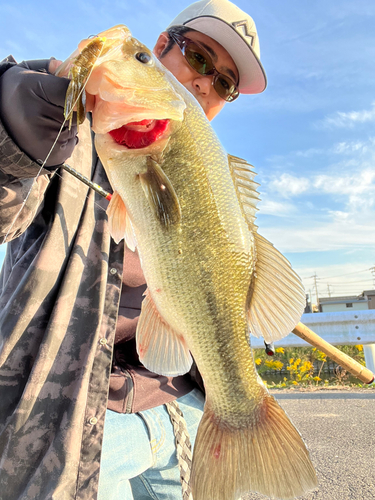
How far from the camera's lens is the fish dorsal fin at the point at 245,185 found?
1631mm

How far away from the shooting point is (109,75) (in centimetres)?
122

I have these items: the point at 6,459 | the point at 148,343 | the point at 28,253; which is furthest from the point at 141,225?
the point at 6,459

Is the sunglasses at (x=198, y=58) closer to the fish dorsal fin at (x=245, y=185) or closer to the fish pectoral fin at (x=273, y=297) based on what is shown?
the fish dorsal fin at (x=245, y=185)

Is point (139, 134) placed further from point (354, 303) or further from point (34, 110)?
point (354, 303)

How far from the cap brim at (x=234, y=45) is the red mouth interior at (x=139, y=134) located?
1.46m

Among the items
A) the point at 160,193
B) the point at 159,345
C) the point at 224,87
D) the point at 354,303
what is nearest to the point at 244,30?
the point at 224,87

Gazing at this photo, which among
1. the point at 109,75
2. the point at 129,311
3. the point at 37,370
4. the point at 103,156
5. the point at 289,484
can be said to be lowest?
the point at 289,484

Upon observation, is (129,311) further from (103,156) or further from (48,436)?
(103,156)

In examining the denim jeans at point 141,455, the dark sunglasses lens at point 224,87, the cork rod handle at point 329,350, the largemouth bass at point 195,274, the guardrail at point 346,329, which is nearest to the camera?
the largemouth bass at point 195,274

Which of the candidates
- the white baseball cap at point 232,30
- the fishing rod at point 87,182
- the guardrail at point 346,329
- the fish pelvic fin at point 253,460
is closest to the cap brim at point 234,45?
the white baseball cap at point 232,30

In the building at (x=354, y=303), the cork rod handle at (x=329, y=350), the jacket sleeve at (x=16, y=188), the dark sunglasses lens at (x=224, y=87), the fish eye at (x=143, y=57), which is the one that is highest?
the building at (x=354, y=303)

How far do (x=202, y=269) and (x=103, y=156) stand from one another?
55 centimetres

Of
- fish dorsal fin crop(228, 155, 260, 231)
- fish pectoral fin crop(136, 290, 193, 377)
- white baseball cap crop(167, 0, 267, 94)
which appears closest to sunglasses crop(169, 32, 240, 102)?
white baseball cap crop(167, 0, 267, 94)

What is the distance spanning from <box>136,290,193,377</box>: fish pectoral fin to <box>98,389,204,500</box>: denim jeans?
0.47m
